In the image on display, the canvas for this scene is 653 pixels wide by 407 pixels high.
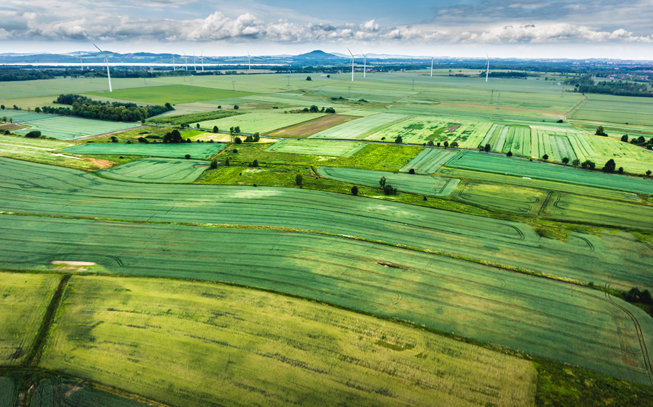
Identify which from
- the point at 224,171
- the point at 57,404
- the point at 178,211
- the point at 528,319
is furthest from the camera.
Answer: the point at 224,171

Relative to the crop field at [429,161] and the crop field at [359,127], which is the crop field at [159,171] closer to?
the crop field at [359,127]

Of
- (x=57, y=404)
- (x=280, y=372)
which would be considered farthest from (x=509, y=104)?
(x=57, y=404)

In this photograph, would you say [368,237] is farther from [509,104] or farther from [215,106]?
[509,104]

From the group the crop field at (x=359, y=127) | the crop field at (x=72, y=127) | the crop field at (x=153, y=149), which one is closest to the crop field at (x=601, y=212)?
the crop field at (x=359, y=127)

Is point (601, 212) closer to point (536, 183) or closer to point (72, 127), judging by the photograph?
point (536, 183)

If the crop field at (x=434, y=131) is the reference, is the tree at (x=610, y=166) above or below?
below

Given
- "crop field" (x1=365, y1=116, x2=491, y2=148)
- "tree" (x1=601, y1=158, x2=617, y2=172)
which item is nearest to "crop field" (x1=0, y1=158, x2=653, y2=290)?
"tree" (x1=601, y1=158, x2=617, y2=172)
